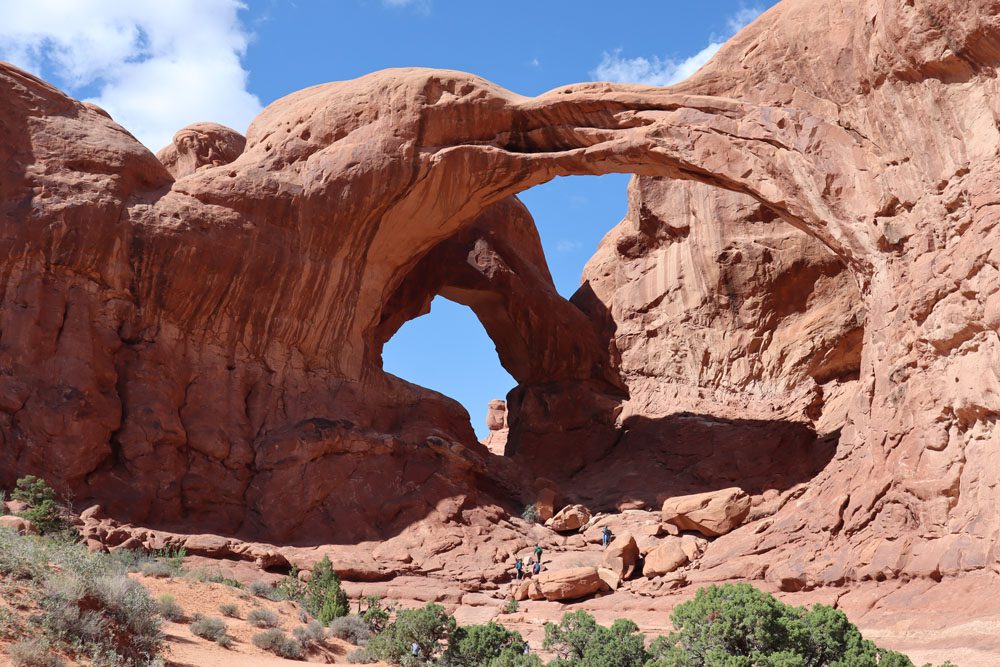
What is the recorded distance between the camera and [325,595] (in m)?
17.9

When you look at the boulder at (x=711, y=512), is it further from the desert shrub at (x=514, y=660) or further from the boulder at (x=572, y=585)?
the desert shrub at (x=514, y=660)

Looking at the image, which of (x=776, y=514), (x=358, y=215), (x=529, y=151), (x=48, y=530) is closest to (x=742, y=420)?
(x=776, y=514)

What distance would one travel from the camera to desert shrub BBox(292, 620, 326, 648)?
51.2 ft

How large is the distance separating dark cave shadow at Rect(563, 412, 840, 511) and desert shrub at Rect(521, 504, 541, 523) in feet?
Result: 5.26

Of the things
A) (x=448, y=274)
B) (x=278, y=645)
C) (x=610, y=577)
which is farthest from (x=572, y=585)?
(x=448, y=274)

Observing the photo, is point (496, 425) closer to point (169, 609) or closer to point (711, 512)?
point (711, 512)

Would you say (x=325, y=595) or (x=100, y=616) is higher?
(x=325, y=595)

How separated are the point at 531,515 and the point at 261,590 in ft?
24.3

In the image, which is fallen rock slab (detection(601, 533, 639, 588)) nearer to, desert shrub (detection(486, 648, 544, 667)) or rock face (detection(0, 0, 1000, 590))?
rock face (detection(0, 0, 1000, 590))

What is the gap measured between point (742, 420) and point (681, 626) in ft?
47.3

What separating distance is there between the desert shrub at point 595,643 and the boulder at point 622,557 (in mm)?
4376

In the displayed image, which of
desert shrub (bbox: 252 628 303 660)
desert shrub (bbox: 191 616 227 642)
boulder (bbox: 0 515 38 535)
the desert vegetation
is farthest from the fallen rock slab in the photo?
boulder (bbox: 0 515 38 535)

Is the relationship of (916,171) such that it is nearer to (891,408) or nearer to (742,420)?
(891,408)

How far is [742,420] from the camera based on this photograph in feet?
88.2
